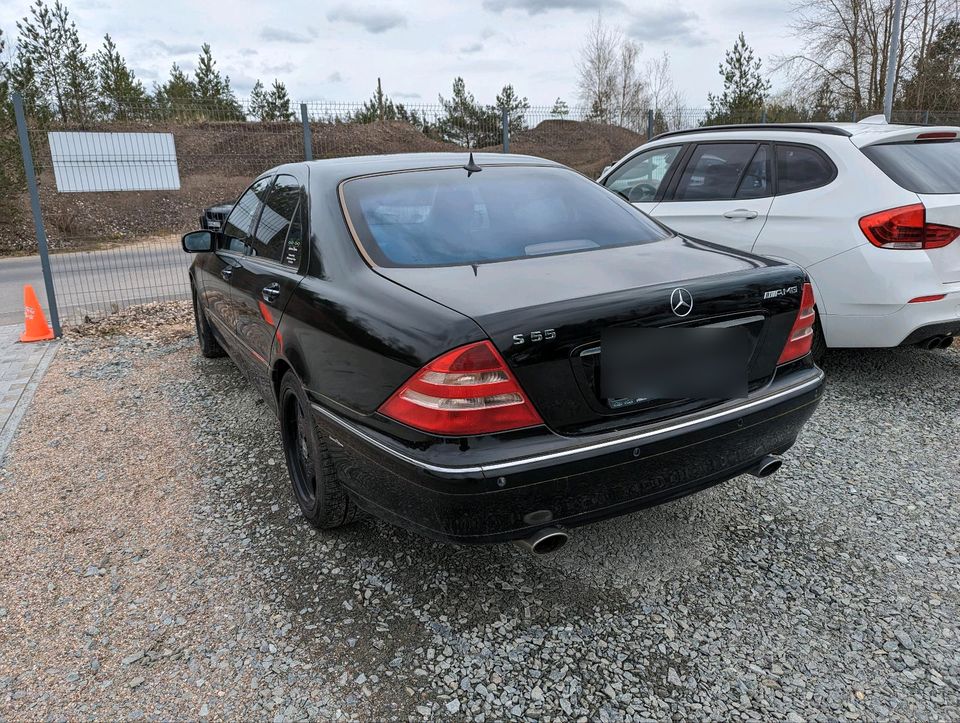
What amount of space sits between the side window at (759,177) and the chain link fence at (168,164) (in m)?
6.59

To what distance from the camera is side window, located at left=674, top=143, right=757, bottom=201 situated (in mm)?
5246

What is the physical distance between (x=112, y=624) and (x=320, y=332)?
1.34 m

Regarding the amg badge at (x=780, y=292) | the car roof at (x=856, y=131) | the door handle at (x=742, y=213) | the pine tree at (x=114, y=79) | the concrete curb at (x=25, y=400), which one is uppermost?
the pine tree at (x=114, y=79)

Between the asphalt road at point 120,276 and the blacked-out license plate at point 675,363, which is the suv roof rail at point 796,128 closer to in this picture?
the blacked-out license plate at point 675,363

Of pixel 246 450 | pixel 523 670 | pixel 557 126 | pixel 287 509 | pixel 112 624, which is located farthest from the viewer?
pixel 557 126

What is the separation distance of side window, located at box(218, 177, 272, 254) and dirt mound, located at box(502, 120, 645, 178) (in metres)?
14.0

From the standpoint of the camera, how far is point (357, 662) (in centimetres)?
235

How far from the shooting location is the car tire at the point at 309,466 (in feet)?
9.33

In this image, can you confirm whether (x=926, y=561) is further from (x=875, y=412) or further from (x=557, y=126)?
(x=557, y=126)

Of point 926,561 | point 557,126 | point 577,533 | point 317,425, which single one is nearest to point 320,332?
point 317,425

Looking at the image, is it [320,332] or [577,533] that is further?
[577,533]

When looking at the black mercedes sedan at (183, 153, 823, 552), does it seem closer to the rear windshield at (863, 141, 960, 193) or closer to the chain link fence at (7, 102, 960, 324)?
the rear windshield at (863, 141, 960, 193)

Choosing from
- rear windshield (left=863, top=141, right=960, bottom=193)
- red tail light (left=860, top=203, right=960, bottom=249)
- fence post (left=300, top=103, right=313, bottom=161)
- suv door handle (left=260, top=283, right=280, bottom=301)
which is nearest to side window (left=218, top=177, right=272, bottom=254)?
suv door handle (left=260, top=283, right=280, bottom=301)

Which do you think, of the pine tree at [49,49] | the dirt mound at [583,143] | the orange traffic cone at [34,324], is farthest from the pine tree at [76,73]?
the orange traffic cone at [34,324]
